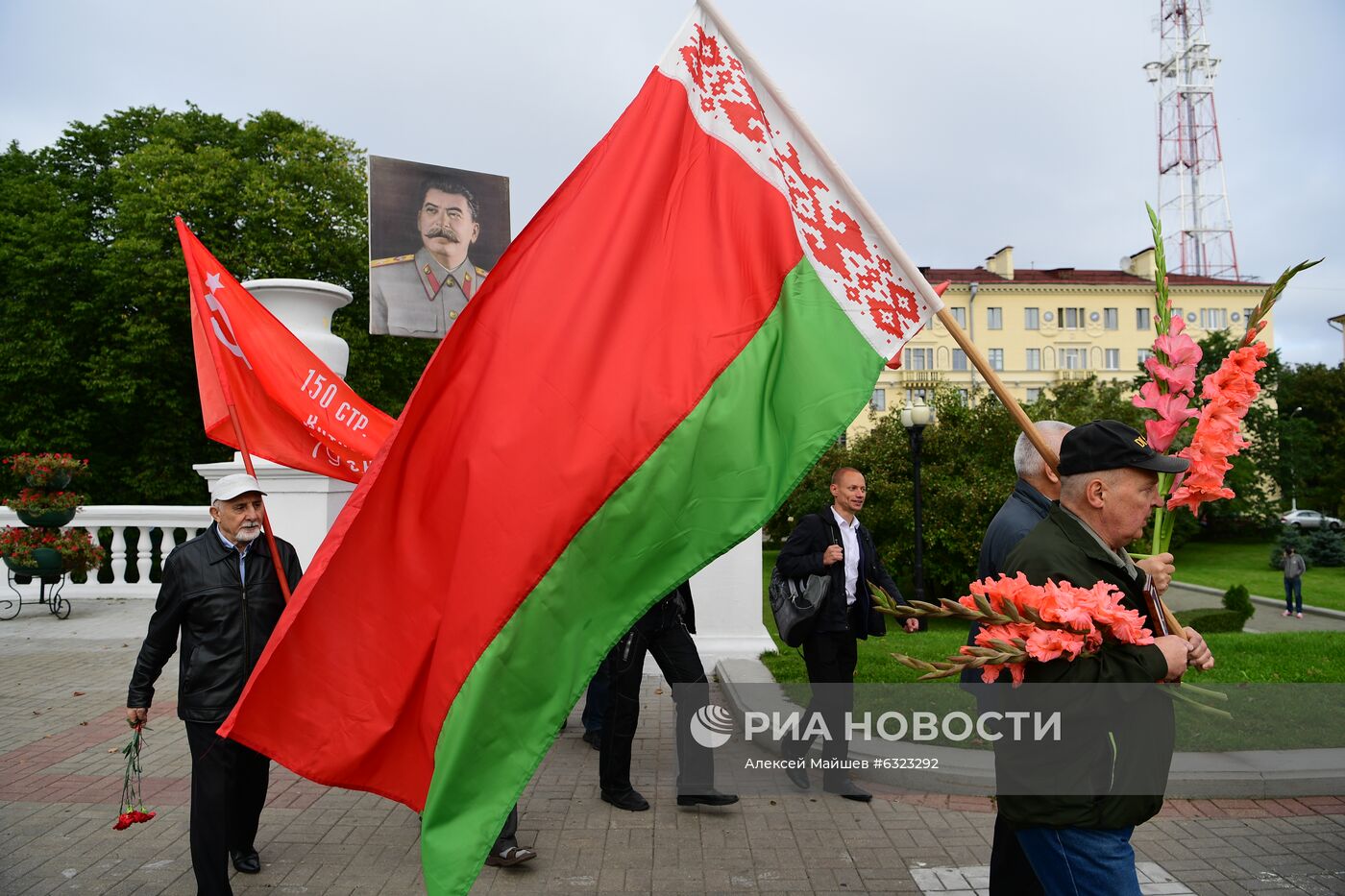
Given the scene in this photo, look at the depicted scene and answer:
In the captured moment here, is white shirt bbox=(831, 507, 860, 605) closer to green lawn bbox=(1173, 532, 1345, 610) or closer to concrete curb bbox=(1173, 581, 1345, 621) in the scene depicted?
concrete curb bbox=(1173, 581, 1345, 621)

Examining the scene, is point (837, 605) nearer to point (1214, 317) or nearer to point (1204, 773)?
point (1204, 773)

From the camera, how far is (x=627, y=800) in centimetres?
616

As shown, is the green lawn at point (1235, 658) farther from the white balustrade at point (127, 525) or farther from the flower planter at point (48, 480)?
the flower planter at point (48, 480)

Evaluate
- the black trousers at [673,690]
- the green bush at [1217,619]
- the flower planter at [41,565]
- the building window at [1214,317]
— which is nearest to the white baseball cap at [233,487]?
the black trousers at [673,690]

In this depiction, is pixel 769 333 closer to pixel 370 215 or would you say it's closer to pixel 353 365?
pixel 370 215

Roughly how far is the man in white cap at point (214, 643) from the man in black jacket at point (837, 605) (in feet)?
10.4

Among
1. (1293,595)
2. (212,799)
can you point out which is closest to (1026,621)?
(212,799)

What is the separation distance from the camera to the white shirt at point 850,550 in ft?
21.2

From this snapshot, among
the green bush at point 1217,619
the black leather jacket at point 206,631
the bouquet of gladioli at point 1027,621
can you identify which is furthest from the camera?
the green bush at point 1217,619

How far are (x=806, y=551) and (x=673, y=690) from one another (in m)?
1.26

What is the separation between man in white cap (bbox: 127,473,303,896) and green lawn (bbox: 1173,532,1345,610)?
25.5m

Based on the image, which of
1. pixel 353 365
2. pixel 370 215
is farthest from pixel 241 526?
pixel 353 365

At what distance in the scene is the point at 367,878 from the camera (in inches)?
201

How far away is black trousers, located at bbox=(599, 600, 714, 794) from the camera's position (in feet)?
20.2
